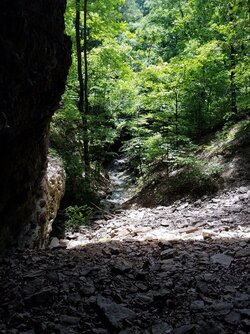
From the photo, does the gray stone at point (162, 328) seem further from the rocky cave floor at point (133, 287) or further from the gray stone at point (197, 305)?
the gray stone at point (197, 305)

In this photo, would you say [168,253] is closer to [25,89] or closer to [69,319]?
[69,319]

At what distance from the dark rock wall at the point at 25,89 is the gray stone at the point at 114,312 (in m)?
2.62

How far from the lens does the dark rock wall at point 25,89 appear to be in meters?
4.25

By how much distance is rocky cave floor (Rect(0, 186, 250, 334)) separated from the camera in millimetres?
3207

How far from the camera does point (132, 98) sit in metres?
15.9

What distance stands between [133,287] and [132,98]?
12901 mm

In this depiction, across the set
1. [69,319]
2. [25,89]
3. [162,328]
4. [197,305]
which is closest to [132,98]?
[25,89]

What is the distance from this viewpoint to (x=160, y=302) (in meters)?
3.66

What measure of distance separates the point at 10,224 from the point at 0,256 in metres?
0.81

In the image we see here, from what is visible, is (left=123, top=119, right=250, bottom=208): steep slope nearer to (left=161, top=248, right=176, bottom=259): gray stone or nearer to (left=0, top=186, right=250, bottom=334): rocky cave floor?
(left=0, top=186, right=250, bottom=334): rocky cave floor

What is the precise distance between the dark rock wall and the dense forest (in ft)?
16.3

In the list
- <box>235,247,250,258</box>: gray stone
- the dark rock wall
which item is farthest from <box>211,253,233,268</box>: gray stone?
the dark rock wall

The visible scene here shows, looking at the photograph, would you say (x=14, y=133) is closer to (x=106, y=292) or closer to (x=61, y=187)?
(x=106, y=292)

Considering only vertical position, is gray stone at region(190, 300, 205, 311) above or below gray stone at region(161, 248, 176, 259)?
above
